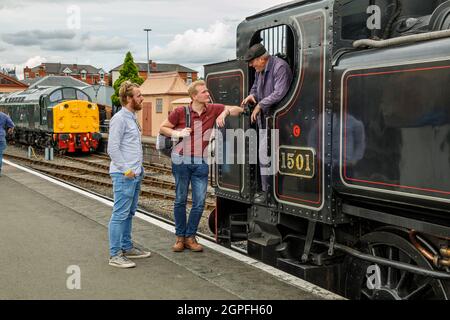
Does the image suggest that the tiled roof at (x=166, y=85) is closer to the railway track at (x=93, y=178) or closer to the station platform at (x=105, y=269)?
the railway track at (x=93, y=178)

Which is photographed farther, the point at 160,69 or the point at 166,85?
the point at 160,69

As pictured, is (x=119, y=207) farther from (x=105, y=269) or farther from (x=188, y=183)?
(x=188, y=183)

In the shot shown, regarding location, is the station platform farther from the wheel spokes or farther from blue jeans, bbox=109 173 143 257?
the wheel spokes

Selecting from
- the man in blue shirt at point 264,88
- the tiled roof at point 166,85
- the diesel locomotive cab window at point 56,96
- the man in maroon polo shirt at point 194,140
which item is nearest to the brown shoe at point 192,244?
the man in maroon polo shirt at point 194,140

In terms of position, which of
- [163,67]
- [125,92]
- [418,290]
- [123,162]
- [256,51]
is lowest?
[418,290]

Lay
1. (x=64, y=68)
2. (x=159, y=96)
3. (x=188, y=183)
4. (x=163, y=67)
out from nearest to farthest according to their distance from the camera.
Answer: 1. (x=188, y=183)
2. (x=159, y=96)
3. (x=163, y=67)
4. (x=64, y=68)

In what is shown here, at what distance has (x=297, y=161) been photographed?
466 centimetres

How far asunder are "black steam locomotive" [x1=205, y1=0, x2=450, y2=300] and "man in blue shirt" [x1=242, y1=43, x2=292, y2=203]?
0.33ft

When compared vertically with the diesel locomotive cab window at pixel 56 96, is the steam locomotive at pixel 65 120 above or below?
below

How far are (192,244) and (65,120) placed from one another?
1824cm

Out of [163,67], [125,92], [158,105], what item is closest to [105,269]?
[125,92]

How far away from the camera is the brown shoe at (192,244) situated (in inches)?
235

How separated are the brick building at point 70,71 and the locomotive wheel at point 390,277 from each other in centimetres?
11444
